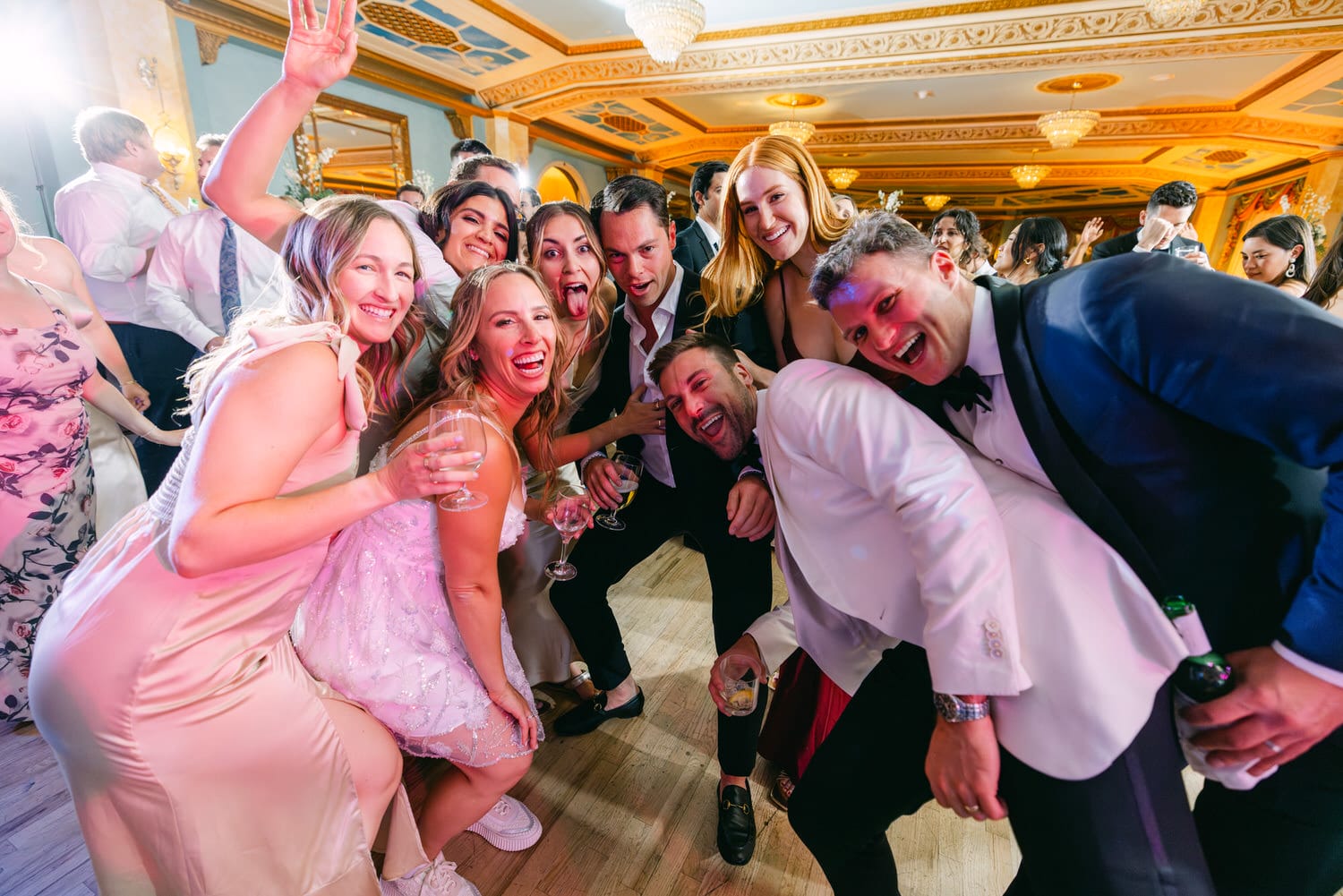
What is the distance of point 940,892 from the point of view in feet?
5.22

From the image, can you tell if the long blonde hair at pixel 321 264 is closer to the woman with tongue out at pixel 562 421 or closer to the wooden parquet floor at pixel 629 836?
the woman with tongue out at pixel 562 421

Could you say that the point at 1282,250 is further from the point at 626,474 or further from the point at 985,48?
the point at 985,48

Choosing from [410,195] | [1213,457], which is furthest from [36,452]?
[410,195]

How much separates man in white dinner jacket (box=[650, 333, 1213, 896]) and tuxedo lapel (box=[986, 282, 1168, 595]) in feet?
0.11

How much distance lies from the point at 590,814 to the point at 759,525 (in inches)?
42.9

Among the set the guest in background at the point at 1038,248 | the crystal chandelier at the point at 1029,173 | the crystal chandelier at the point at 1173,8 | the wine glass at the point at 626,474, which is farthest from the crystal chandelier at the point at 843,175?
the wine glass at the point at 626,474

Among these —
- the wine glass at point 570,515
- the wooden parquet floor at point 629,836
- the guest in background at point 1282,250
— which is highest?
the guest in background at point 1282,250

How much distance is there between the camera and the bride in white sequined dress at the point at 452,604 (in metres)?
1.38

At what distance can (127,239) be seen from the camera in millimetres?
3205

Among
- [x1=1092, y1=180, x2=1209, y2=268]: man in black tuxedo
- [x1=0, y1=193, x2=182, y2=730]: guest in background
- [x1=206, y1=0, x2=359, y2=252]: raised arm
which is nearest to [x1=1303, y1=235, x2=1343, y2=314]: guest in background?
[x1=1092, y1=180, x2=1209, y2=268]: man in black tuxedo

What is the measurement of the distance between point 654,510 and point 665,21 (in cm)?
501

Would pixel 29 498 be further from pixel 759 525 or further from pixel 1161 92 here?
pixel 1161 92

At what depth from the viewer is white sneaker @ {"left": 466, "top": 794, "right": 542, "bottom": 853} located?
1688 mm

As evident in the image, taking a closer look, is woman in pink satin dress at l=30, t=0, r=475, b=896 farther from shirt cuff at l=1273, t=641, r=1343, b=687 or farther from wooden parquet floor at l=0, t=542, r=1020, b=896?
shirt cuff at l=1273, t=641, r=1343, b=687
